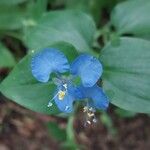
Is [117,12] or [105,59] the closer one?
[105,59]

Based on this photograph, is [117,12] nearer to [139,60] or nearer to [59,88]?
[139,60]

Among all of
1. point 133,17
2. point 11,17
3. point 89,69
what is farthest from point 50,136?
point 89,69

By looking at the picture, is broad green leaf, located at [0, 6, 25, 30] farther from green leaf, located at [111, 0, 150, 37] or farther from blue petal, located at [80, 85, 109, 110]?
blue petal, located at [80, 85, 109, 110]

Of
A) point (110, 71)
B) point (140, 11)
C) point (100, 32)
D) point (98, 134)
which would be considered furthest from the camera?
point (98, 134)

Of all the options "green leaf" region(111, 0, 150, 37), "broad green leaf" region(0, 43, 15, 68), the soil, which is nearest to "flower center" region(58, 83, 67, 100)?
"green leaf" region(111, 0, 150, 37)

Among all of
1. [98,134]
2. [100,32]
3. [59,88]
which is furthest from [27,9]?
[59,88]

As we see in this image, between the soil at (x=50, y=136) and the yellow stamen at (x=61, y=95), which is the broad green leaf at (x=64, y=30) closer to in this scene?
the yellow stamen at (x=61, y=95)

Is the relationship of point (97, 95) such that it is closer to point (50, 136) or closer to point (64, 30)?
point (64, 30)
